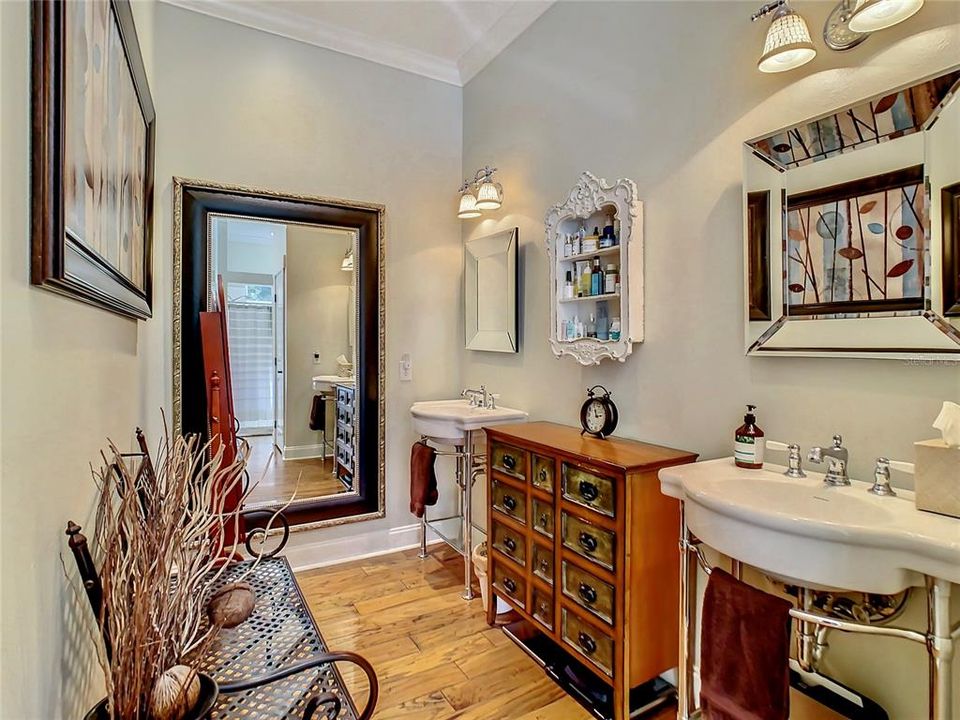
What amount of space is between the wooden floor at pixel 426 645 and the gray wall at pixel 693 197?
1.04 meters

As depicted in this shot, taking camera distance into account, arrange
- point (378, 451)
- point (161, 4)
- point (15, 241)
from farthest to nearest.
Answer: point (378, 451), point (161, 4), point (15, 241)

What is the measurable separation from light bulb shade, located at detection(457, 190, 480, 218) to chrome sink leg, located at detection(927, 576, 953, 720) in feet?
8.25

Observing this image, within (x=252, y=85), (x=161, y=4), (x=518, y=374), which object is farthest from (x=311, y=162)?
(x=518, y=374)

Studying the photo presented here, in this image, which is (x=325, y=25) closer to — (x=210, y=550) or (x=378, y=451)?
(x=378, y=451)

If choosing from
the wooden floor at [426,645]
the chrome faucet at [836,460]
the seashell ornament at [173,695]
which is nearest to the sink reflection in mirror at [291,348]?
the wooden floor at [426,645]

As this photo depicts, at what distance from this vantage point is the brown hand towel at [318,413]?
3.20 meters

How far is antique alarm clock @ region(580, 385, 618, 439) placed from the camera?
225cm

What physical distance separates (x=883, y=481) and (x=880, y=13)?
1.21 meters

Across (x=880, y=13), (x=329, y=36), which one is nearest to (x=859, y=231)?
(x=880, y=13)

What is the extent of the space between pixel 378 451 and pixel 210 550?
2.11 metres

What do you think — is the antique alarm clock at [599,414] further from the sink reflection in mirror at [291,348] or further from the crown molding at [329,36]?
the crown molding at [329,36]

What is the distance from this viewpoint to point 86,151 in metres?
0.98

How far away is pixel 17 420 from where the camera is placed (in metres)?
0.69

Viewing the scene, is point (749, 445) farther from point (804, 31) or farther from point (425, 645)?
point (425, 645)
